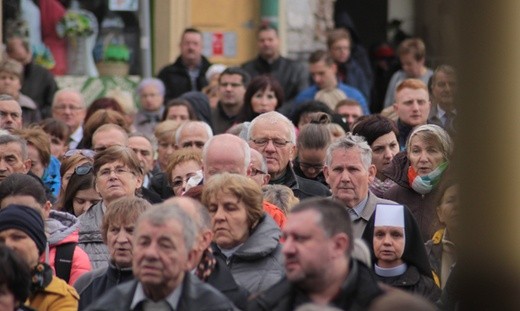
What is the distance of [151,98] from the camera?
14.5 meters

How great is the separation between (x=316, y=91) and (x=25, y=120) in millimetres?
3716

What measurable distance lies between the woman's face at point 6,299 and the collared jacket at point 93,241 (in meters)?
2.31

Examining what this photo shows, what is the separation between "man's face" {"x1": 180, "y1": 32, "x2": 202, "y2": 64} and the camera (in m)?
15.9

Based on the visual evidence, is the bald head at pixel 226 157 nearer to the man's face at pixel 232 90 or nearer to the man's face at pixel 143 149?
the man's face at pixel 143 149

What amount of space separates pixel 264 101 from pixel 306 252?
26.1ft

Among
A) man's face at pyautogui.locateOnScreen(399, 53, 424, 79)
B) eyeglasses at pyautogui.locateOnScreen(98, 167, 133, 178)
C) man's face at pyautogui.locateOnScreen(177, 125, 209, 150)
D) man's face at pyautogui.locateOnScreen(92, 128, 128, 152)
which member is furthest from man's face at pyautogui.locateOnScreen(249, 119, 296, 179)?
man's face at pyautogui.locateOnScreen(399, 53, 424, 79)

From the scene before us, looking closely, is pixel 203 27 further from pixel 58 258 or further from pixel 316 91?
pixel 58 258

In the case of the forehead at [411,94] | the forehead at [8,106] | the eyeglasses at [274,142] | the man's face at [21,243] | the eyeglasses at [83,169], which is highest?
the man's face at [21,243]

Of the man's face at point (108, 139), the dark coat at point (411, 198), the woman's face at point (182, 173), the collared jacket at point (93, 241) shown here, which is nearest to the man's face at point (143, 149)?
the man's face at point (108, 139)

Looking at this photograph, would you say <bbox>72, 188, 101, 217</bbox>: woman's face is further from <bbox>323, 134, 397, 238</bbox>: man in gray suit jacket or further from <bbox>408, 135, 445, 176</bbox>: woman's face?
<bbox>408, 135, 445, 176</bbox>: woman's face

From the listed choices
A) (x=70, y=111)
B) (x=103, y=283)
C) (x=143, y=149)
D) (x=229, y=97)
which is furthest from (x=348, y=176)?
(x=229, y=97)

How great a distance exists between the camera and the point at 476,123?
1.28 meters

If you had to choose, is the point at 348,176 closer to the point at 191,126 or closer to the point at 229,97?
the point at 191,126

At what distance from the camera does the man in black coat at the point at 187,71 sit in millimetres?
15906
